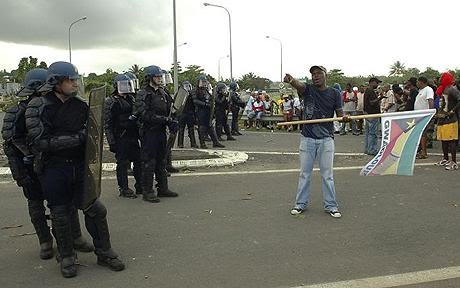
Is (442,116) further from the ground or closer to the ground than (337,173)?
further from the ground

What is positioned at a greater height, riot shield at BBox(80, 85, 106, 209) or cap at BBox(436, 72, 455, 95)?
cap at BBox(436, 72, 455, 95)

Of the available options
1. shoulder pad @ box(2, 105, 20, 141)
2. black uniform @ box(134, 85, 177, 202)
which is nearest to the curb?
black uniform @ box(134, 85, 177, 202)

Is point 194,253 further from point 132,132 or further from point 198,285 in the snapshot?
point 132,132

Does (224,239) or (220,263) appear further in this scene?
(224,239)

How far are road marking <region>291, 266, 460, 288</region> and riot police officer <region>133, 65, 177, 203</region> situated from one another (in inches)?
143

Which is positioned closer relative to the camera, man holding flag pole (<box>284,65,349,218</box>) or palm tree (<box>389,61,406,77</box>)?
man holding flag pole (<box>284,65,349,218</box>)

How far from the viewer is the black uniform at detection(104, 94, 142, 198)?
24.1ft

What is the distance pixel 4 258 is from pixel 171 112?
3.42 m

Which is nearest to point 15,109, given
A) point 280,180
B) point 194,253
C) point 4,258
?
point 4,258

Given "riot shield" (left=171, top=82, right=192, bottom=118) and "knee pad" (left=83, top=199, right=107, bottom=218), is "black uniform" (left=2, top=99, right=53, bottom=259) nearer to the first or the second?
"knee pad" (left=83, top=199, right=107, bottom=218)

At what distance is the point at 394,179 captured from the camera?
8430mm

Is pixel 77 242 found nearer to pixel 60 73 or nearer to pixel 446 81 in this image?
pixel 60 73

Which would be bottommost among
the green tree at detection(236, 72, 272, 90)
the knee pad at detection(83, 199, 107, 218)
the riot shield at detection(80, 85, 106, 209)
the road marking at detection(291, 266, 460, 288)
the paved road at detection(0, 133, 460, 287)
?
the road marking at detection(291, 266, 460, 288)

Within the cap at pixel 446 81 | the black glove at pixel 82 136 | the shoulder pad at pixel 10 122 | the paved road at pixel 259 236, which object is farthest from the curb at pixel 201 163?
the black glove at pixel 82 136
